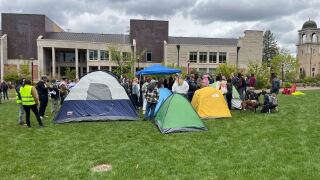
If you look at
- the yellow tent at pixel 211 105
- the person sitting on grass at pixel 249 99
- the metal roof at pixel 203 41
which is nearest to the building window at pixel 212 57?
the metal roof at pixel 203 41

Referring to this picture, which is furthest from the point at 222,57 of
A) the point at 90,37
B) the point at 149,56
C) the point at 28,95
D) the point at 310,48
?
the point at 28,95

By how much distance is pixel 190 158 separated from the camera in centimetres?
717

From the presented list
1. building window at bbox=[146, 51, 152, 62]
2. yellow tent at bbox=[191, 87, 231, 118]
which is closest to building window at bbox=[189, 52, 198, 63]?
building window at bbox=[146, 51, 152, 62]

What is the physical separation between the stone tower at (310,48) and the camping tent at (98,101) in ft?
314

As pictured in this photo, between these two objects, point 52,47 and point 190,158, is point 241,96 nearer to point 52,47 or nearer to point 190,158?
point 190,158

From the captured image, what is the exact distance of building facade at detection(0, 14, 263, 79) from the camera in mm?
60469

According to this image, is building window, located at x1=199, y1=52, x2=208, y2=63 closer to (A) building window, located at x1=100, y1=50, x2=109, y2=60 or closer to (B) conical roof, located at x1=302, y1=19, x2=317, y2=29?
(A) building window, located at x1=100, y1=50, x2=109, y2=60

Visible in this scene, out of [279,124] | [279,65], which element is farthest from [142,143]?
[279,65]

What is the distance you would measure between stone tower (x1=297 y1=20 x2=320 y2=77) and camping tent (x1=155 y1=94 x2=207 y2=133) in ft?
318

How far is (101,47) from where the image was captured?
61500 mm

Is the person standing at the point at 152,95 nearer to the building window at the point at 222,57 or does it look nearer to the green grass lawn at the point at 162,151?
the green grass lawn at the point at 162,151

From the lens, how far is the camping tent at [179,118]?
32.7 ft

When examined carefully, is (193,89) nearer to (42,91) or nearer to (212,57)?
(42,91)

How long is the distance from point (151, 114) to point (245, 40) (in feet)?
205
